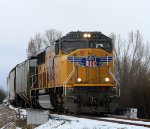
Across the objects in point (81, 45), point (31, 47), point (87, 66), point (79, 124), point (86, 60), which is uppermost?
point (31, 47)

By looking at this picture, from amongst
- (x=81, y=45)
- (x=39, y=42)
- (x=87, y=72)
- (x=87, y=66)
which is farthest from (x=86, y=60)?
(x=39, y=42)

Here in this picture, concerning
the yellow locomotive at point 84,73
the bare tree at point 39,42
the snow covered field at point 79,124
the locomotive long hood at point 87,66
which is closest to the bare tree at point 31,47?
the bare tree at point 39,42

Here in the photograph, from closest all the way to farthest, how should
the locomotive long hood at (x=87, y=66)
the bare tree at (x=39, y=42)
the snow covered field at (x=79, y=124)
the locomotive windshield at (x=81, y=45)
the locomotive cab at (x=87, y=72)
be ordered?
the snow covered field at (x=79, y=124) < the locomotive cab at (x=87, y=72) < the locomotive long hood at (x=87, y=66) < the locomotive windshield at (x=81, y=45) < the bare tree at (x=39, y=42)

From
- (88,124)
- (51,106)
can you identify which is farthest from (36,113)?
(88,124)

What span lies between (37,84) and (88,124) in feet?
40.5

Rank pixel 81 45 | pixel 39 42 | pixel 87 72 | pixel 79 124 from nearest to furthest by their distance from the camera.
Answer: pixel 79 124 < pixel 87 72 < pixel 81 45 < pixel 39 42

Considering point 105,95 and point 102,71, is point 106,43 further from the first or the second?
point 105,95

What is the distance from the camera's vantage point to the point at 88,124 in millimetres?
13656

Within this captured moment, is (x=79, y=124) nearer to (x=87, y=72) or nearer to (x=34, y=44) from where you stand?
(x=87, y=72)

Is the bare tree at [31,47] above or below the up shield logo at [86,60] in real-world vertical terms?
above

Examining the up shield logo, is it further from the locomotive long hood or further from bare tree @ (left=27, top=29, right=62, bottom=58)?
bare tree @ (left=27, top=29, right=62, bottom=58)

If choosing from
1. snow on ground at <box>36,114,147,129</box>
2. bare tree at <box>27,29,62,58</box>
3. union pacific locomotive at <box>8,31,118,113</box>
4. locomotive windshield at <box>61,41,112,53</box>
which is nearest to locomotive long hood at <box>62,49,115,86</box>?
union pacific locomotive at <box>8,31,118,113</box>

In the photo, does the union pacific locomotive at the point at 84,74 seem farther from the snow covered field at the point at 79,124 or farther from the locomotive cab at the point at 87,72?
the snow covered field at the point at 79,124

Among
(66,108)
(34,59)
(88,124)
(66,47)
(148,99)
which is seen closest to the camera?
(88,124)
